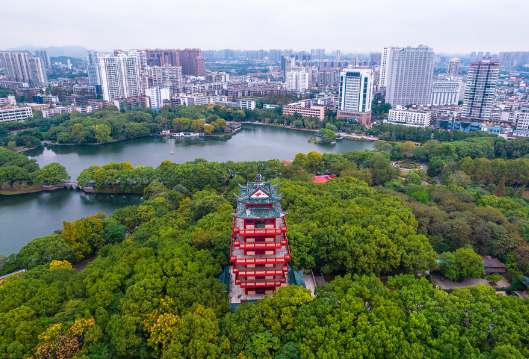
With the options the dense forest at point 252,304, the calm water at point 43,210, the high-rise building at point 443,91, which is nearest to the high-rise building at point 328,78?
the high-rise building at point 443,91

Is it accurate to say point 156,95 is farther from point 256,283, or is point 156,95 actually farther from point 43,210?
point 256,283

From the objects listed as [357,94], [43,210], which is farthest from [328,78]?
[43,210]

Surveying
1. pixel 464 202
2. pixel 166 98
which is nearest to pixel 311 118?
pixel 166 98

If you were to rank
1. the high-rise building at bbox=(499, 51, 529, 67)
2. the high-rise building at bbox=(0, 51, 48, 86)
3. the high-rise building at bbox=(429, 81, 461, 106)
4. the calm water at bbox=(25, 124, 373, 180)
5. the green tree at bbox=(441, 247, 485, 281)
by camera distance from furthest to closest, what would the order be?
the high-rise building at bbox=(499, 51, 529, 67), the high-rise building at bbox=(0, 51, 48, 86), the high-rise building at bbox=(429, 81, 461, 106), the calm water at bbox=(25, 124, 373, 180), the green tree at bbox=(441, 247, 485, 281)

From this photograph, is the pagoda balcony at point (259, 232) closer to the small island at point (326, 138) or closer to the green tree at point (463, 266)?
the green tree at point (463, 266)

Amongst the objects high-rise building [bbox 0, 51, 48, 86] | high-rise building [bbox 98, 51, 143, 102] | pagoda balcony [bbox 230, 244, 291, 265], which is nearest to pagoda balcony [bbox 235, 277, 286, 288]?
pagoda balcony [bbox 230, 244, 291, 265]

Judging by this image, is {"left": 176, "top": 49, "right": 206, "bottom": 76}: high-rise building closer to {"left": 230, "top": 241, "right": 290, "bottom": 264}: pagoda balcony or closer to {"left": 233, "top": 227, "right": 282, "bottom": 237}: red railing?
{"left": 230, "top": 241, "right": 290, "bottom": 264}: pagoda balcony
